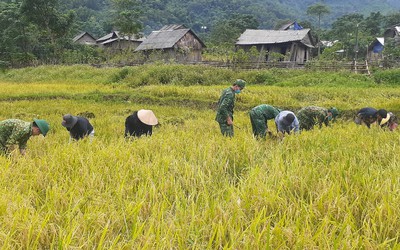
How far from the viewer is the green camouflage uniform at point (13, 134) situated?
407cm

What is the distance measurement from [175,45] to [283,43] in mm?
8880

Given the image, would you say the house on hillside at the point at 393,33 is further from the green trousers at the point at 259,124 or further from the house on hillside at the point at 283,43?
the green trousers at the point at 259,124

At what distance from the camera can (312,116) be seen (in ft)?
19.8

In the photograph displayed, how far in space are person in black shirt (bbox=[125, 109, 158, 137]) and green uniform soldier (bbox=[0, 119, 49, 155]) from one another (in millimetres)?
1359

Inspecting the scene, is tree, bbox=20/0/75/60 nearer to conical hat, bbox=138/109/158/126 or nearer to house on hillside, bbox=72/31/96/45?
house on hillside, bbox=72/31/96/45

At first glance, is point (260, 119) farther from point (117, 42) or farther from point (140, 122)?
point (117, 42)

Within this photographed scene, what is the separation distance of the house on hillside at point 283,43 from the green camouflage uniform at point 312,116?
20.9m

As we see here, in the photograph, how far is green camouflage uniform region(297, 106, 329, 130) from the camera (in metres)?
5.97

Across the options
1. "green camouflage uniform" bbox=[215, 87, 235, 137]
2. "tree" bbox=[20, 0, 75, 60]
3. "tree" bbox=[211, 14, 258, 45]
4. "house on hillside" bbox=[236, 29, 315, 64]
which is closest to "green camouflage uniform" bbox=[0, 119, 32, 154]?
"green camouflage uniform" bbox=[215, 87, 235, 137]

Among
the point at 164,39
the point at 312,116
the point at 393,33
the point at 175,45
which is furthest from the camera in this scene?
the point at 393,33

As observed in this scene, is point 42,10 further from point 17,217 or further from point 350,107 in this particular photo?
point 17,217

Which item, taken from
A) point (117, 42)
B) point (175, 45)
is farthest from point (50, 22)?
point (117, 42)

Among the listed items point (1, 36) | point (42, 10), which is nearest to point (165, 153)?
point (42, 10)

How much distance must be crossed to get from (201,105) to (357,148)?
9094 millimetres
